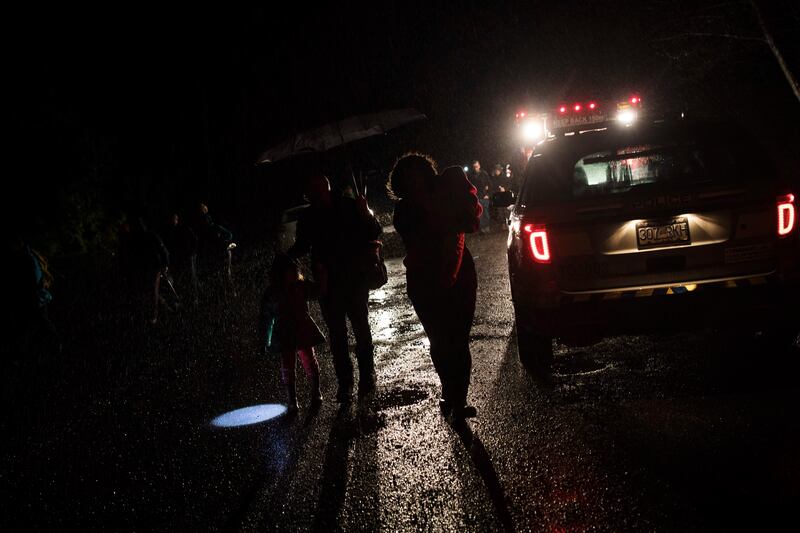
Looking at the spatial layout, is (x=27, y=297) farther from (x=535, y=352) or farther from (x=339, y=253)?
(x=535, y=352)

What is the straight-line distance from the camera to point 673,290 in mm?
4570

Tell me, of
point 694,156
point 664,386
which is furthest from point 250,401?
point 694,156

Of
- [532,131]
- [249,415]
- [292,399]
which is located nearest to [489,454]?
[292,399]

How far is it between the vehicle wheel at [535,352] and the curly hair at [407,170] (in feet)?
5.05

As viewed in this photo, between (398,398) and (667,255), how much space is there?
7.53ft

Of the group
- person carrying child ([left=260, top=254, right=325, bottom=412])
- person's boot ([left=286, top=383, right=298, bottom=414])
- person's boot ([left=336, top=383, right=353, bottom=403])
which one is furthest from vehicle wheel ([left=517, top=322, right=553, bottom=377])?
person's boot ([left=286, top=383, right=298, bottom=414])

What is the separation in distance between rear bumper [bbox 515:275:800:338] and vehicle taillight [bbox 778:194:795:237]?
1.05 feet

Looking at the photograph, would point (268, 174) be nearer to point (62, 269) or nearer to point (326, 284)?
point (62, 269)

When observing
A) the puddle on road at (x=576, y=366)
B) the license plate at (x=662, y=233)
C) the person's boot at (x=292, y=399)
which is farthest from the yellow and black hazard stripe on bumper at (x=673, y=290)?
the person's boot at (x=292, y=399)

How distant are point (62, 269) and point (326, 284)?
10.1m

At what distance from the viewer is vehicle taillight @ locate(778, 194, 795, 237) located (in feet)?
14.6

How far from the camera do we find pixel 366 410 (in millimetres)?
5082

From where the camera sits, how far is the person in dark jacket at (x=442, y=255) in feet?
14.4

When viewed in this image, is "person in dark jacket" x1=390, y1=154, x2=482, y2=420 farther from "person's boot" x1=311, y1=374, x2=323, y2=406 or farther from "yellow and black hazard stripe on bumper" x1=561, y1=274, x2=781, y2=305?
"person's boot" x1=311, y1=374, x2=323, y2=406
